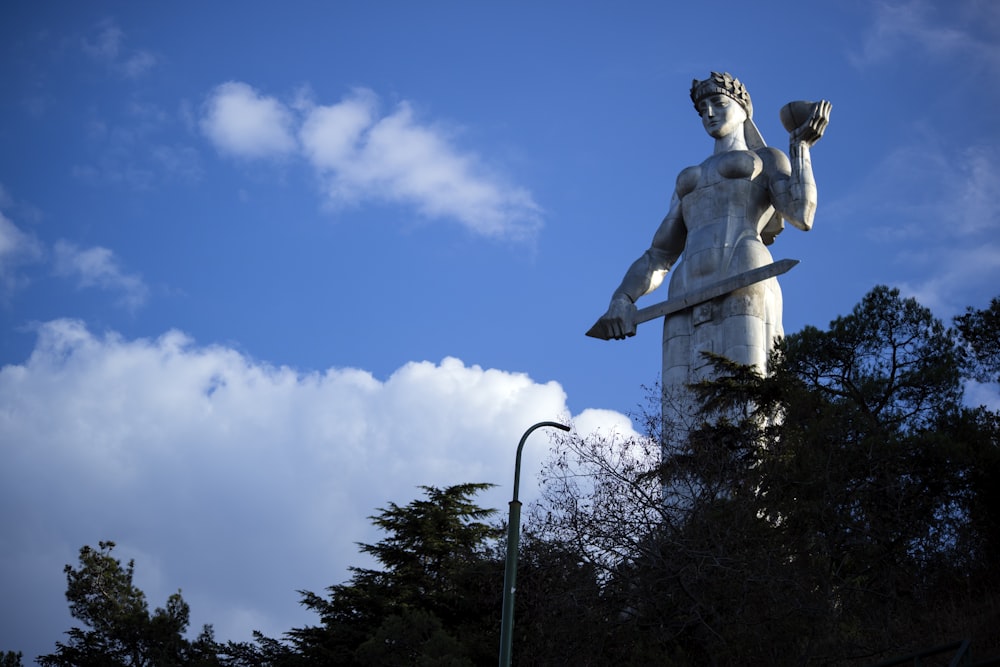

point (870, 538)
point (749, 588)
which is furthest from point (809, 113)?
point (749, 588)

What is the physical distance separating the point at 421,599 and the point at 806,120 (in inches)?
429

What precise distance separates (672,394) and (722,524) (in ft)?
17.3

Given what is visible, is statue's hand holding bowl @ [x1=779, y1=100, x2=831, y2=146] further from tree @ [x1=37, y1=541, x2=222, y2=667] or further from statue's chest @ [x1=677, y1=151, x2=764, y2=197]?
tree @ [x1=37, y1=541, x2=222, y2=667]

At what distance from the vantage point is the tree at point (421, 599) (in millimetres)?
20078

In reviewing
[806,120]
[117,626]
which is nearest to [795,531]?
[806,120]

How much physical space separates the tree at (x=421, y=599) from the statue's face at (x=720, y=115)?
27.3 feet

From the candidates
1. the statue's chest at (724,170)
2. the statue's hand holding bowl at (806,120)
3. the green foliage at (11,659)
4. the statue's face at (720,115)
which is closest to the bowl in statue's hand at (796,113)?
the statue's hand holding bowl at (806,120)

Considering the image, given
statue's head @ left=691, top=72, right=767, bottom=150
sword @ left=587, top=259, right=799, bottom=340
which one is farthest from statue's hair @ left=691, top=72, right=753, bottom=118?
sword @ left=587, top=259, right=799, bottom=340

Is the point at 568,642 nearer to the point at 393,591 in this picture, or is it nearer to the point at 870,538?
the point at 870,538

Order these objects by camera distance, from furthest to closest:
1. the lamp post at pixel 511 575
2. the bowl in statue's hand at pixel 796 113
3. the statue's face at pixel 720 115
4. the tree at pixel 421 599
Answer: the statue's face at pixel 720 115
the bowl in statue's hand at pixel 796 113
the tree at pixel 421 599
the lamp post at pixel 511 575

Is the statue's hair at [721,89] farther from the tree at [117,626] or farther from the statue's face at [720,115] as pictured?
the tree at [117,626]

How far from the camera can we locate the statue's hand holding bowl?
23.2 m

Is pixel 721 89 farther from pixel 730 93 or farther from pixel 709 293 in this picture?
pixel 709 293

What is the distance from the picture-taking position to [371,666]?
20531 mm
